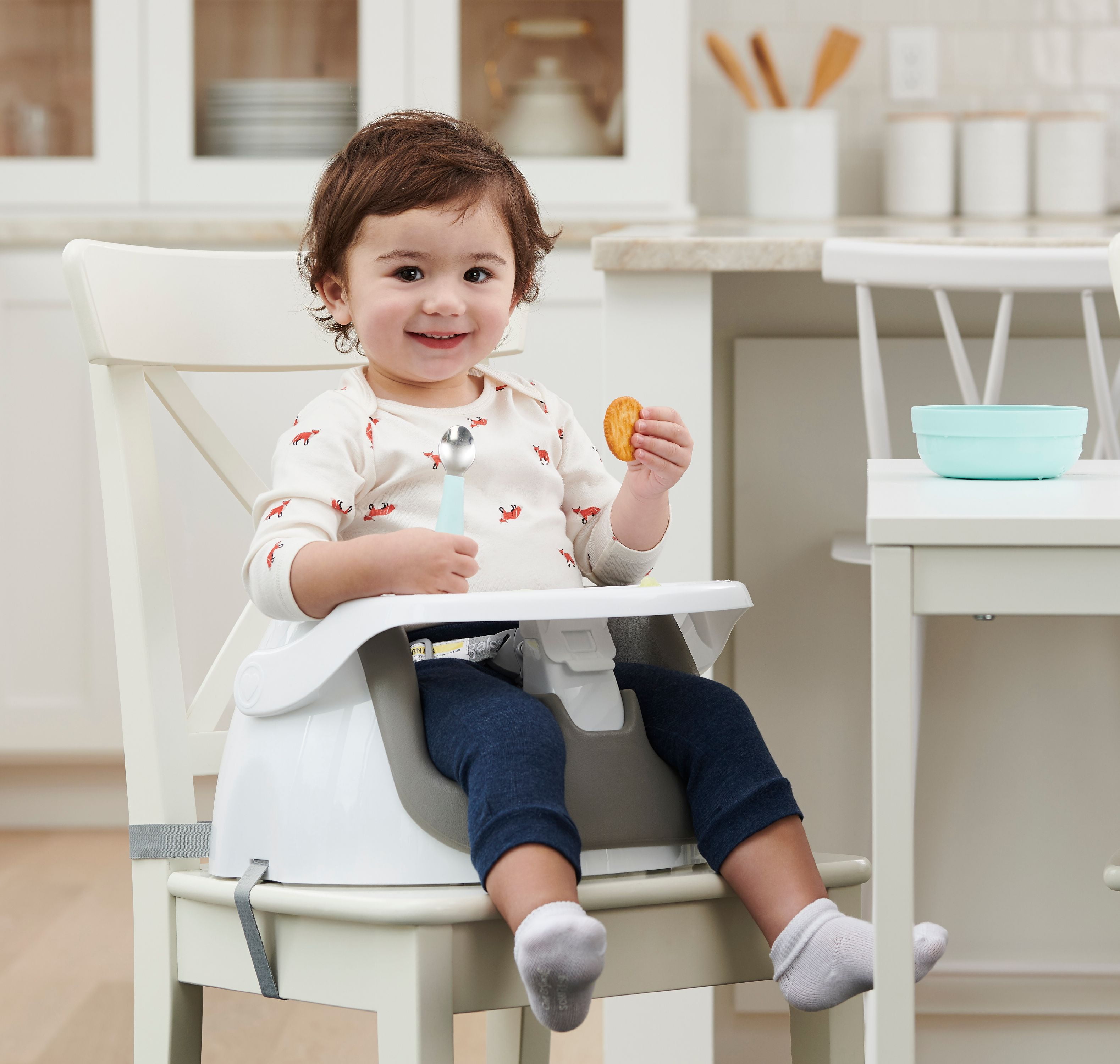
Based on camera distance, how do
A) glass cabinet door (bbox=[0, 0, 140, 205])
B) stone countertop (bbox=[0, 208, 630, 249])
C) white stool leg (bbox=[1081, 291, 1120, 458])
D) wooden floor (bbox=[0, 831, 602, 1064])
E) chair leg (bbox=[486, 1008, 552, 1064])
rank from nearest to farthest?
1. chair leg (bbox=[486, 1008, 552, 1064])
2. white stool leg (bbox=[1081, 291, 1120, 458])
3. wooden floor (bbox=[0, 831, 602, 1064])
4. stone countertop (bbox=[0, 208, 630, 249])
5. glass cabinet door (bbox=[0, 0, 140, 205])

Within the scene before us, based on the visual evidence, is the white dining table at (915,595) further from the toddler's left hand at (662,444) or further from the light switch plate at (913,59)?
the light switch plate at (913,59)

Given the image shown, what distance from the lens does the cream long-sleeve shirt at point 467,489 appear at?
93 cm

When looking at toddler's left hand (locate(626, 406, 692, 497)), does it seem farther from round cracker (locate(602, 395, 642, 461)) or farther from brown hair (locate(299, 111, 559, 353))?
brown hair (locate(299, 111, 559, 353))

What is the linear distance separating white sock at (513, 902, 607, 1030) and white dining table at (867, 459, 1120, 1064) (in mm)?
150

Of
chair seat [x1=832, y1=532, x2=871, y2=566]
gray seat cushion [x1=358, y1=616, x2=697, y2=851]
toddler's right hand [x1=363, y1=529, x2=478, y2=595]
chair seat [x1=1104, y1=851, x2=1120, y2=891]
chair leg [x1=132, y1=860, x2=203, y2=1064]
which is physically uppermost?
toddler's right hand [x1=363, y1=529, x2=478, y2=595]

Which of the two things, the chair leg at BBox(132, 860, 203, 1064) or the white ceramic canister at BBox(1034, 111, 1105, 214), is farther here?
the white ceramic canister at BBox(1034, 111, 1105, 214)

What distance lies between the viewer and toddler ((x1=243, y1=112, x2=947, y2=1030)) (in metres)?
0.78

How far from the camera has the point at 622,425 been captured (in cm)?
96

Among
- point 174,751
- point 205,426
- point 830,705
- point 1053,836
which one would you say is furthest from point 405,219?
point 1053,836

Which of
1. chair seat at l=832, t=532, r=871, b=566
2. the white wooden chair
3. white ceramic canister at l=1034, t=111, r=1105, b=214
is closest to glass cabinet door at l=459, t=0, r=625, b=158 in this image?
white ceramic canister at l=1034, t=111, r=1105, b=214

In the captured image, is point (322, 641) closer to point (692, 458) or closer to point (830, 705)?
point (692, 458)

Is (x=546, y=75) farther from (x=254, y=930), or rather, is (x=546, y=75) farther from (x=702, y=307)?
(x=254, y=930)

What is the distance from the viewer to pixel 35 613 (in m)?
2.38

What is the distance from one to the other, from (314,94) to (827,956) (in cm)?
207
